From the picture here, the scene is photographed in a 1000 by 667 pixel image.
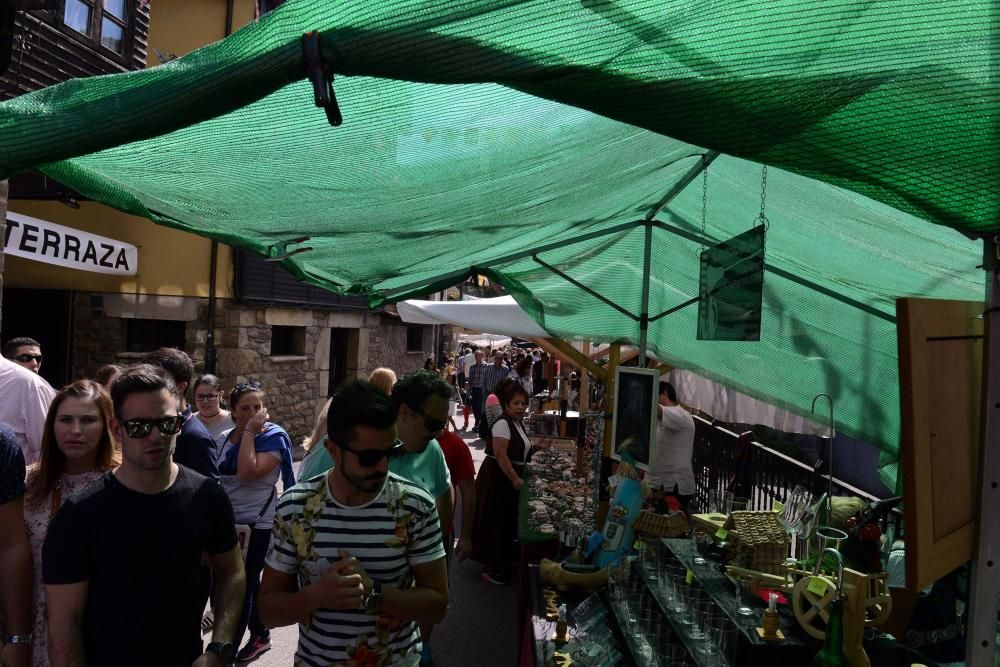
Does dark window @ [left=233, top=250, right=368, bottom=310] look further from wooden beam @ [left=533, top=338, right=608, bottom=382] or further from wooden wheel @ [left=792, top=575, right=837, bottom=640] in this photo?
wooden wheel @ [left=792, top=575, right=837, bottom=640]

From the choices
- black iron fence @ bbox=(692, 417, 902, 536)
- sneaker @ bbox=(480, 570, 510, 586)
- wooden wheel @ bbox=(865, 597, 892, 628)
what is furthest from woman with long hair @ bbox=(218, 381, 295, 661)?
black iron fence @ bbox=(692, 417, 902, 536)

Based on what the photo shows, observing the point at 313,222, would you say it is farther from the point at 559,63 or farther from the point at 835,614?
the point at 835,614

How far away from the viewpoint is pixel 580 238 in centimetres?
481

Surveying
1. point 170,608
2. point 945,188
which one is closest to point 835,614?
point 945,188

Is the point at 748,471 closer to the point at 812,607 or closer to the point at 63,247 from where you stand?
the point at 812,607

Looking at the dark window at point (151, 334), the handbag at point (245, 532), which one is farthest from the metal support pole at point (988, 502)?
the dark window at point (151, 334)

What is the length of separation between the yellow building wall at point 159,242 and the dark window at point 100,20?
2.19ft

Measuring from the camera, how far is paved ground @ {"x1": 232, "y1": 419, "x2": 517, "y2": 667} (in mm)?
4754

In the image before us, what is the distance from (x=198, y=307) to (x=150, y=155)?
30.7ft

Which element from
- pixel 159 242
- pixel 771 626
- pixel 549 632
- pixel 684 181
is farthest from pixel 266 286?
pixel 771 626

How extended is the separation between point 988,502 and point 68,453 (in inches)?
118

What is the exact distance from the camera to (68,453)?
2.81m

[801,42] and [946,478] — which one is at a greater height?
[801,42]

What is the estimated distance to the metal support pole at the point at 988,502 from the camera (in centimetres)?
152
